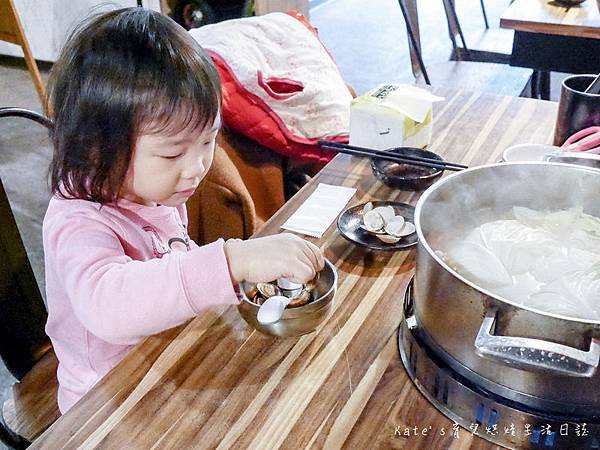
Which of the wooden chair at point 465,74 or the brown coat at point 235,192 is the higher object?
the brown coat at point 235,192

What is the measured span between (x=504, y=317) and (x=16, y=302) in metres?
0.93

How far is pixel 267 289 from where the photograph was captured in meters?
0.87

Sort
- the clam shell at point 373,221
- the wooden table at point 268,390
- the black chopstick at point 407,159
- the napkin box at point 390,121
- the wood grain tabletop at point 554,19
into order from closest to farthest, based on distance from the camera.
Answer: the wooden table at point 268,390
the clam shell at point 373,221
the black chopstick at point 407,159
the napkin box at point 390,121
the wood grain tabletop at point 554,19

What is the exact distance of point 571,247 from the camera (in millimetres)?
832

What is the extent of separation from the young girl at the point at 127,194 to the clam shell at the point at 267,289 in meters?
0.03

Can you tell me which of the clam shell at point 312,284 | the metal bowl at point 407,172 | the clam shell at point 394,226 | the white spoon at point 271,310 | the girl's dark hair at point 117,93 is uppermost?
the girl's dark hair at point 117,93

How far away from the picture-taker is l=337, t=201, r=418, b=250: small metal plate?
1039 millimetres

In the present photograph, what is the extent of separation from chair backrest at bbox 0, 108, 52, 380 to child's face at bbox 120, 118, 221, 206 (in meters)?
0.25

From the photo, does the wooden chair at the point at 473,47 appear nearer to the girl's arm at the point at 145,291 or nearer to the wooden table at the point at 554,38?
the wooden table at the point at 554,38

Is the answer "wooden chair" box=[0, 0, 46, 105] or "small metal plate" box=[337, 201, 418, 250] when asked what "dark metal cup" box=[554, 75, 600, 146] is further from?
"wooden chair" box=[0, 0, 46, 105]

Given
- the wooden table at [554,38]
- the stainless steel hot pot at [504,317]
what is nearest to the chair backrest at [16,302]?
the stainless steel hot pot at [504,317]

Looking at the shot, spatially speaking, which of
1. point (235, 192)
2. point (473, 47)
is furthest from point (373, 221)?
point (473, 47)

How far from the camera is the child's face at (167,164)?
3.14 ft

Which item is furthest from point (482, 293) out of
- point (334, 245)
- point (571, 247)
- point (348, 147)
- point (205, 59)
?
point (348, 147)
